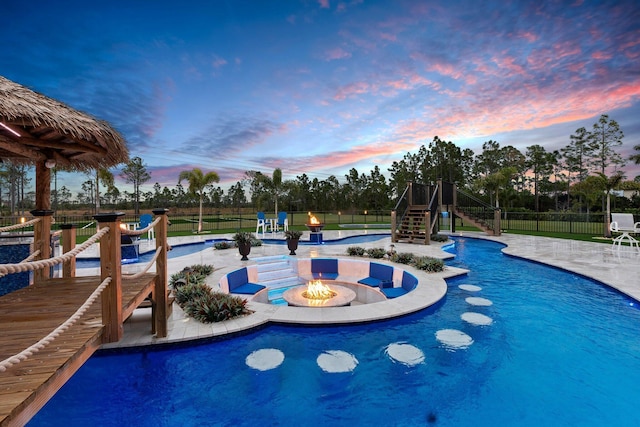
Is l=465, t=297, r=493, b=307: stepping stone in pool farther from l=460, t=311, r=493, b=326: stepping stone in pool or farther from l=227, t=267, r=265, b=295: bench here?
l=227, t=267, r=265, b=295: bench

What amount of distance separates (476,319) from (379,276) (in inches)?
129

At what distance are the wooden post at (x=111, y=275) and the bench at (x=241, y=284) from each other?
4.27 m

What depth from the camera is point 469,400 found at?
10.0 ft

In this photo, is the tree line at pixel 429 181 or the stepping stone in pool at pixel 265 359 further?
the tree line at pixel 429 181

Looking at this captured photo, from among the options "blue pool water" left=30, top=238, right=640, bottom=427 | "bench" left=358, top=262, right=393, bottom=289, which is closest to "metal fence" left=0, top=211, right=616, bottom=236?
"bench" left=358, top=262, right=393, bottom=289

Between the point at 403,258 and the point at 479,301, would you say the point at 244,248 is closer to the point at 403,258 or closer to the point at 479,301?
the point at 403,258

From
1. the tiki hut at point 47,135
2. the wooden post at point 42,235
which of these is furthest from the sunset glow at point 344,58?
the wooden post at point 42,235

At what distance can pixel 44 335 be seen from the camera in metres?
2.12

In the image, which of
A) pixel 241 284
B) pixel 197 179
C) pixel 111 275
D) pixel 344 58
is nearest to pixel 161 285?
pixel 111 275

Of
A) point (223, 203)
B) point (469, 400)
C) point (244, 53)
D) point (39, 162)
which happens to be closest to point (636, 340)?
point (469, 400)

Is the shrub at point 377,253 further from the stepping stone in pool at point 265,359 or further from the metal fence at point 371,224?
the metal fence at point 371,224

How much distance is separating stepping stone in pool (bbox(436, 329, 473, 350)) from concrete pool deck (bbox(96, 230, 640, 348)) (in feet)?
2.19

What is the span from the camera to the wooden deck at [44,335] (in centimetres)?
147

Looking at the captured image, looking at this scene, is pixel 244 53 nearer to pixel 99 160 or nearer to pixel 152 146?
pixel 99 160
